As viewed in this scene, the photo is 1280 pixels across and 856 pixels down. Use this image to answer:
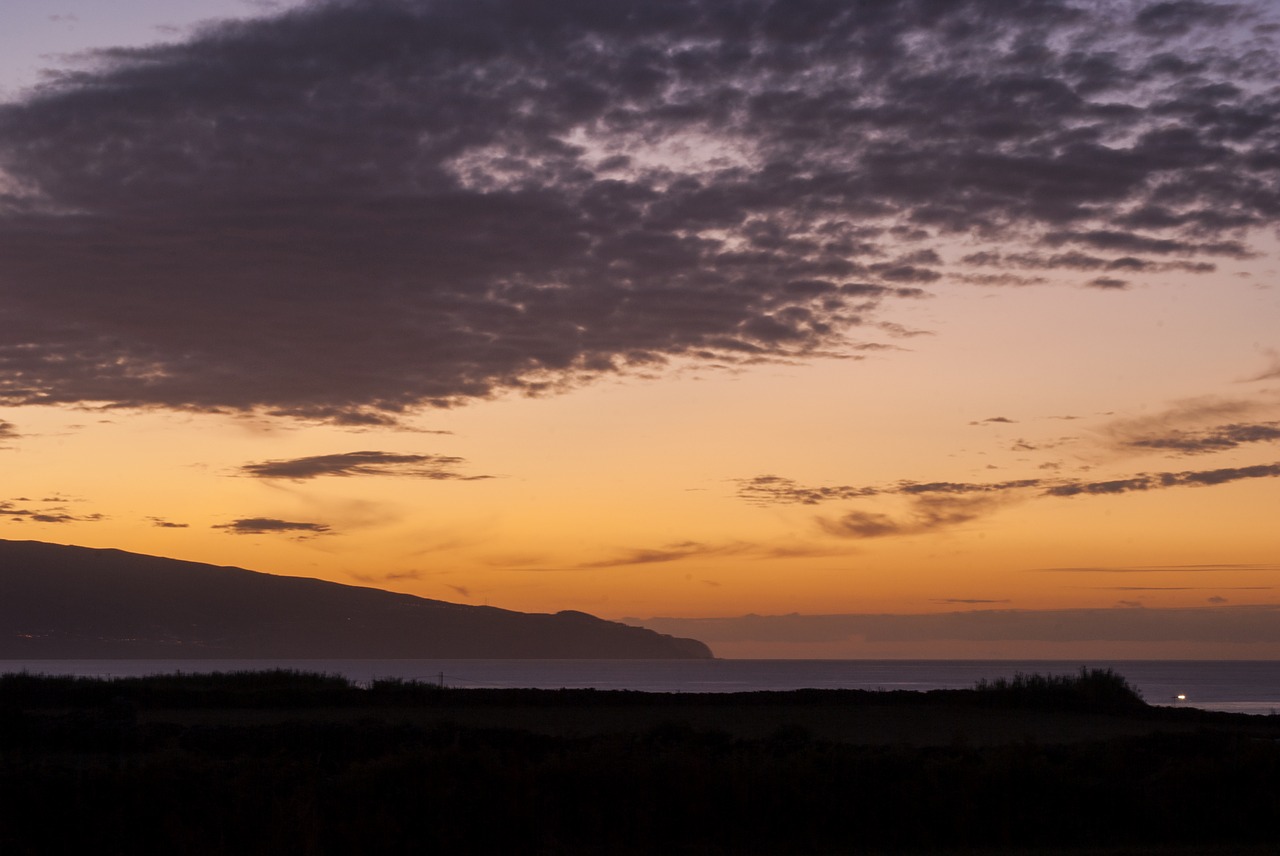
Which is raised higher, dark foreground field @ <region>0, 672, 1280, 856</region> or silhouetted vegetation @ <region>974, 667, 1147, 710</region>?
silhouetted vegetation @ <region>974, 667, 1147, 710</region>

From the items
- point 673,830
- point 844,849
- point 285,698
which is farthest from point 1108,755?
point 285,698

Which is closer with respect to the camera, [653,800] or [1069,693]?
[653,800]

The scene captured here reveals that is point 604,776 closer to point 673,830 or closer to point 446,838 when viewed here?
point 673,830

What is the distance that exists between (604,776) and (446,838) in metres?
2.14

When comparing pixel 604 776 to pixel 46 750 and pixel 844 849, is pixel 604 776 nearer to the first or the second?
pixel 844 849

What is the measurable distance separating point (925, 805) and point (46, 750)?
13329 millimetres

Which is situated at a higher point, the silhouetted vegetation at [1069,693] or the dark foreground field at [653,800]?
the silhouetted vegetation at [1069,693]

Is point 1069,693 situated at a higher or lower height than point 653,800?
higher

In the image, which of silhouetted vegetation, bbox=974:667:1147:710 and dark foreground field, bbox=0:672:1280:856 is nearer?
dark foreground field, bbox=0:672:1280:856

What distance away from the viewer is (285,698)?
31703mm

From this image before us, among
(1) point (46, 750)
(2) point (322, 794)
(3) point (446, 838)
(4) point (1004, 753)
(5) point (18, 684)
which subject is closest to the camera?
(3) point (446, 838)

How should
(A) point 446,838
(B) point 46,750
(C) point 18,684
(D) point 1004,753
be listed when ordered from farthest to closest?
(C) point 18,684 → (B) point 46,750 → (D) point 1004,753 → (A) point 446,838

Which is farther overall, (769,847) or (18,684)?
(18,684)

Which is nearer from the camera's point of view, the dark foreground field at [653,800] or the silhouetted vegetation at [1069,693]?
the dark foreground field at [653,800]
